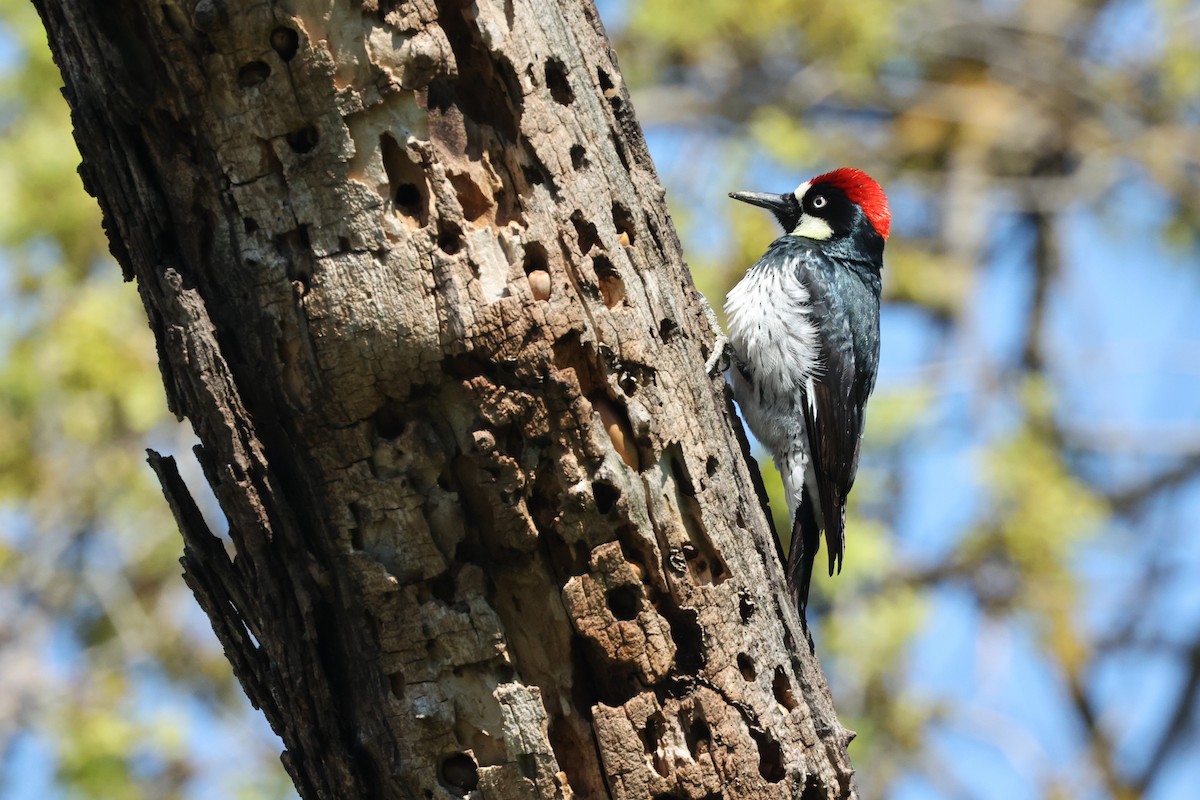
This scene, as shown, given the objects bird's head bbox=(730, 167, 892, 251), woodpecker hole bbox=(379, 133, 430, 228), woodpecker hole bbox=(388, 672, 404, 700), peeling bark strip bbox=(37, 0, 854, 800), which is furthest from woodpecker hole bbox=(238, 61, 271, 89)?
bird's head bbox=(730, 167, 892, 251)

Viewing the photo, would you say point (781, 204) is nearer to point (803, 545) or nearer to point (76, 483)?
point (803, 545)

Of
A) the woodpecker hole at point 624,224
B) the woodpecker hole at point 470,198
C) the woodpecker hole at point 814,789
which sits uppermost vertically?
the woodpecker hole at point 624,224

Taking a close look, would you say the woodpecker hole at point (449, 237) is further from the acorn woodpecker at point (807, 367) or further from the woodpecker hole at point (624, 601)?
the acorn woodpecker at point (807, 367)

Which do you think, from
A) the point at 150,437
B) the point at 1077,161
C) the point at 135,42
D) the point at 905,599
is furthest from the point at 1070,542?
the point at 135,42

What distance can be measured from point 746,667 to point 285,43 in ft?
4.77

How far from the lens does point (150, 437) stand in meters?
7.04

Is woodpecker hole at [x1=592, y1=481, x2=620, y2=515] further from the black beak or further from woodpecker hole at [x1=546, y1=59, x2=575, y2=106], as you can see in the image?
the black beak

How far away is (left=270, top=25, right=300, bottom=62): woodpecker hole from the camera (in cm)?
220

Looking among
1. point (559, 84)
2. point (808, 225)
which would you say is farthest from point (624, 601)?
point (808, 225)

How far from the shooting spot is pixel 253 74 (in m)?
2.21

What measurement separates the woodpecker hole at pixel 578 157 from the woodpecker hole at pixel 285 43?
543 mm

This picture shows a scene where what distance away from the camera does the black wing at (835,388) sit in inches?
163

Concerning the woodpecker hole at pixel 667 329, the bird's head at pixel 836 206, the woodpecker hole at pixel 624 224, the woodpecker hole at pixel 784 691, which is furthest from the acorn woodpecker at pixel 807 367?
the woodpecker hole at pixel 624 224

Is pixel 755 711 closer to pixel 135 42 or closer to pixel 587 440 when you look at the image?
pixel 587 440
